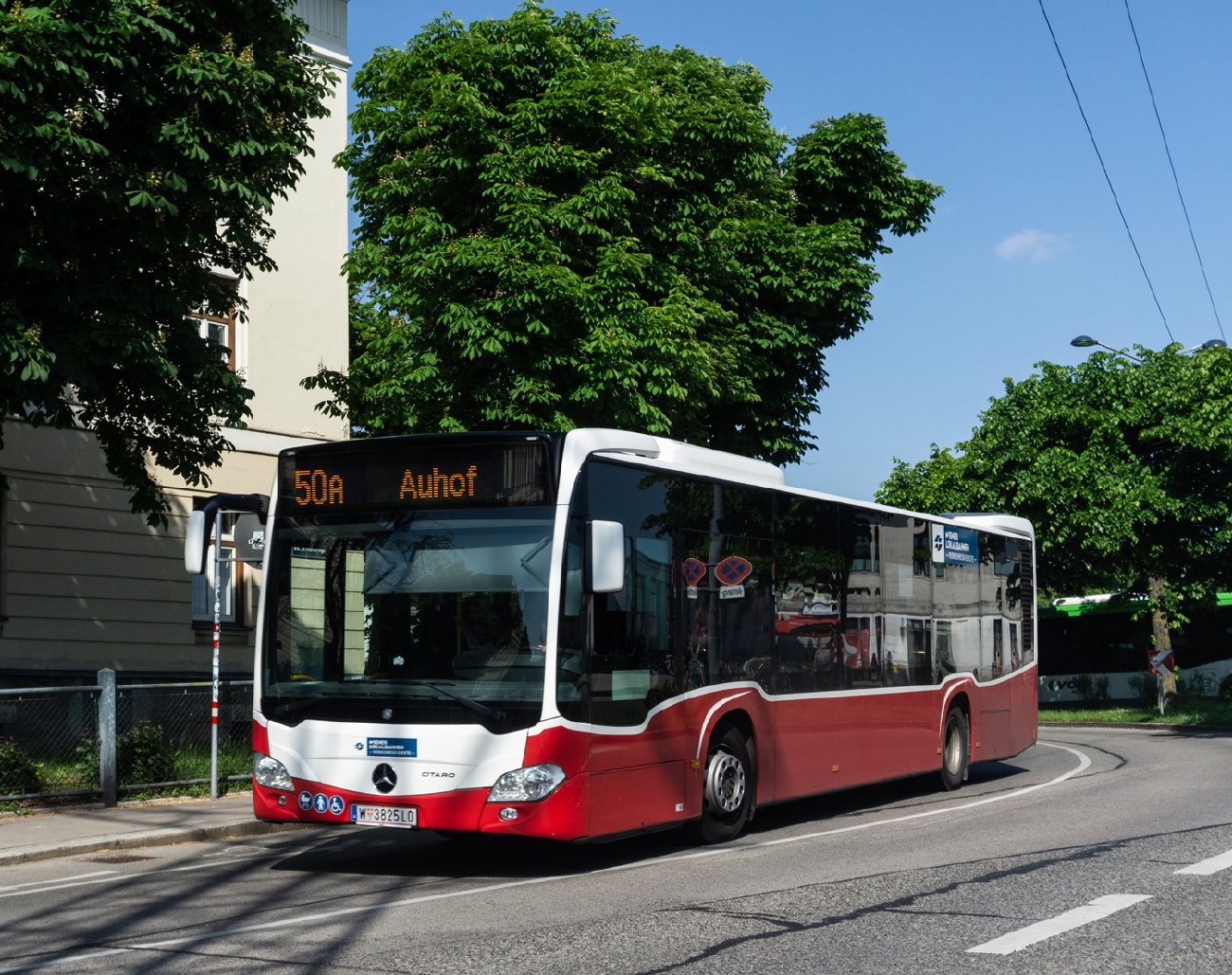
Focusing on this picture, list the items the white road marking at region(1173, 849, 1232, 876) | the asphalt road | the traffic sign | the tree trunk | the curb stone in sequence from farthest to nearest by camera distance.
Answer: the tree trunk, the traffic sign, the curb stone, the white road marking at region(1173, 849, 1232, 876), the asphalt road

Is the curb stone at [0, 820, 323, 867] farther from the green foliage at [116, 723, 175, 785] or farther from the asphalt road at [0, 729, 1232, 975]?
the green foliage at [116, 723, 175, 785]

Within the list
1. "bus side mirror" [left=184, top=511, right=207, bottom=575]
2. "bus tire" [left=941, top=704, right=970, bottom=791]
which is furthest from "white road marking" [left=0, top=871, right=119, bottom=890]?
"bus tire" [left=941, top=704, right=970, bottom=791]

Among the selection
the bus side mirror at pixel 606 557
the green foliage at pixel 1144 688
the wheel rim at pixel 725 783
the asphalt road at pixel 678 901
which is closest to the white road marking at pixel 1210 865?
the asphalt road at pixel 678 901

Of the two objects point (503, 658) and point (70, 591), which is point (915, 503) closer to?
point (70, 591)

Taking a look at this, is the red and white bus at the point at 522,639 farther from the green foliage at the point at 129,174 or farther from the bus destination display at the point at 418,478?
the green foliage at the point at 129,174

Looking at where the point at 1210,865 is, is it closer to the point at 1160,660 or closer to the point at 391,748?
the point at 391,748

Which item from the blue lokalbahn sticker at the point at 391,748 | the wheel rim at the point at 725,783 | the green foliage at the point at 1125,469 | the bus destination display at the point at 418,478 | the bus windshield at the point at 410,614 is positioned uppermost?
the green foliage at the point at 1125,469

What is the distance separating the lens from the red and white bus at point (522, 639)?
9.26 m

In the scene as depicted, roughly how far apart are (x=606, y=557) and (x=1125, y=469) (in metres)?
27.8

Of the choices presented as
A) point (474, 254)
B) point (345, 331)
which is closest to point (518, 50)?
point (474, 254)

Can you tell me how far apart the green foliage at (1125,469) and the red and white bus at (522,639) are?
23.8 meters

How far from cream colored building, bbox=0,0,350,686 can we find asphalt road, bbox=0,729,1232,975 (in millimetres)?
9612

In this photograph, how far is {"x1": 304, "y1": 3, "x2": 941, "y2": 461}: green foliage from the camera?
19.4 metres

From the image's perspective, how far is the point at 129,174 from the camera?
45.8ft
